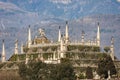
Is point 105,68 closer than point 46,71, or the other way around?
point 46,71

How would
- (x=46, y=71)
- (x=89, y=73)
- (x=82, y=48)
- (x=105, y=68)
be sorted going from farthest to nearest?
(x=82, y=48), (x=89, y=73), (x=105, y=68), (x=46, y=71)

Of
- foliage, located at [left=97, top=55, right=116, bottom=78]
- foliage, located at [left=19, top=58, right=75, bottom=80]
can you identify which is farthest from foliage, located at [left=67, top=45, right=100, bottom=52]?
foliage, located at [left=97, top=55, right=116, bottom=78]

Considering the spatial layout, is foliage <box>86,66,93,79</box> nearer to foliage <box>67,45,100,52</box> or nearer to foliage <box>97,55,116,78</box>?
foliage <box>97,55,116,78</box>

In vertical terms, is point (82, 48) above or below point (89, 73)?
above

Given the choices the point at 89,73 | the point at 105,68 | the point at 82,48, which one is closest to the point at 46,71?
the point at 105,68

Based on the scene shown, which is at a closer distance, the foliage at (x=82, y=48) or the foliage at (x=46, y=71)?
the foliage at (x=46, y=71)

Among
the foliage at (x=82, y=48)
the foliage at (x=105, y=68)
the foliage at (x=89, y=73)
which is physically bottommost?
the foliage at (x=89, y=73)

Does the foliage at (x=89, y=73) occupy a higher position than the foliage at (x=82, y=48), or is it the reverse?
the foliage at (x=82, y=48)

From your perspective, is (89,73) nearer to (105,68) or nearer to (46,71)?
(105,68)

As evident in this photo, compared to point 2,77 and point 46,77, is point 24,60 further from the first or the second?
point 46,77

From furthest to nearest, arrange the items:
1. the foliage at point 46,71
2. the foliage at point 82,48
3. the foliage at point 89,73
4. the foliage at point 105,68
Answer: the foliage at point 82,48 < the foliage at point 89,73 < the foliage at point 105,68 < the foliage at point 46,71

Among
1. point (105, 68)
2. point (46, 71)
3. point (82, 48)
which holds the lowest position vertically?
point (46, 71)

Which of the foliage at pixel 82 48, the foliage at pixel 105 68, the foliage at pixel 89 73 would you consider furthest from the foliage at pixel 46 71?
the foliage at pixel 82 48

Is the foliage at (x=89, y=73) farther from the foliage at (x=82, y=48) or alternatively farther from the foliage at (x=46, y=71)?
the foliage at (x=82, y=48)
